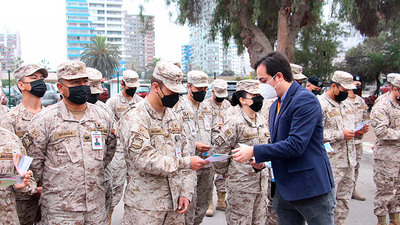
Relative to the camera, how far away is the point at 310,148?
8.69 feet

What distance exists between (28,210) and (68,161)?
866 millimetres

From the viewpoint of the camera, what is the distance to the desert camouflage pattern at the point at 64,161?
2.95 meters

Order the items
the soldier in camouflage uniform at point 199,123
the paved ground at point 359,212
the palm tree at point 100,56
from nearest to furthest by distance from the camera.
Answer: the soldier in camouflage uniform at point 199,123 → the paved ground at point 359,212 → the palm tree at point 100,56

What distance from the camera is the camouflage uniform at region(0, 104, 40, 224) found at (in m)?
3.30

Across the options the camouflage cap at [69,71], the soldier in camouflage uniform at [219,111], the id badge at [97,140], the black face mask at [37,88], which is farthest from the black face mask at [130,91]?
the id badge at [97,140]

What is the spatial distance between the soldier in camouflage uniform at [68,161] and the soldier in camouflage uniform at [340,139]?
297 centimetres

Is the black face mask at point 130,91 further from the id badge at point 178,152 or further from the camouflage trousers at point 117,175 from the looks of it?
the id badge at point 178,152

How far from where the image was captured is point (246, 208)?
382 centimetres

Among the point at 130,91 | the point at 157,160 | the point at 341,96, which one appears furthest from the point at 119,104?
the point at 341,96

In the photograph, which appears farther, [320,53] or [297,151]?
[320,53]

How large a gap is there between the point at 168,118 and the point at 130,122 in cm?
38

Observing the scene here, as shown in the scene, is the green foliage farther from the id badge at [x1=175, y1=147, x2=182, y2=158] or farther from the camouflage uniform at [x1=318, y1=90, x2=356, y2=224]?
the id badge at [x1=175, y1=147, x2=182, y2=158]

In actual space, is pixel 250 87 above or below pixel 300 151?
above

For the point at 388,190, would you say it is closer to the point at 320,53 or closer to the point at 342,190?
the point at 342,190
